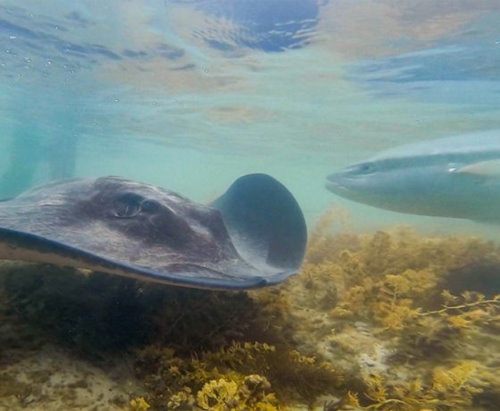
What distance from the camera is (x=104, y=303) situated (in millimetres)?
3318

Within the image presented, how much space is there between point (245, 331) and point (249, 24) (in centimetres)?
1178

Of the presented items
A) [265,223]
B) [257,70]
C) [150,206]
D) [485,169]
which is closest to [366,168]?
[485,169]

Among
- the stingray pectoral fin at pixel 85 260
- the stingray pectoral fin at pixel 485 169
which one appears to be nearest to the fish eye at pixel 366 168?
the stingray pectoral fin at pixel 485 169

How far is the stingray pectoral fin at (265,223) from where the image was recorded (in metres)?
3.75

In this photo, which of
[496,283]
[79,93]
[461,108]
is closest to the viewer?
[496,283]

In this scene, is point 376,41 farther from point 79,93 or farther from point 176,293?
point 79,93

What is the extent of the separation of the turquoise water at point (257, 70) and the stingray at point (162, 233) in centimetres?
804

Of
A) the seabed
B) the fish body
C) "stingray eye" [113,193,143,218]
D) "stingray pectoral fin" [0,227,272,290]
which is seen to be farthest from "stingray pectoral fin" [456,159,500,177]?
"stingray eye" [113,193,143,218]

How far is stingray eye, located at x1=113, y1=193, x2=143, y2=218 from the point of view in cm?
356

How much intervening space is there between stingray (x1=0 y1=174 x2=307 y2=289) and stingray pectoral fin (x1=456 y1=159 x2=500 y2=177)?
143 inches

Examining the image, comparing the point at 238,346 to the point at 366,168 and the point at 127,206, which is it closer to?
the point at 127,206

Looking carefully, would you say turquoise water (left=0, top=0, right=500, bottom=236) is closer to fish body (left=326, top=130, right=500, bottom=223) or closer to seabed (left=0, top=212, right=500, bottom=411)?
fish body (left=326, top=130, right=500, bottom=223)

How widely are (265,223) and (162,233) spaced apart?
1431 mm

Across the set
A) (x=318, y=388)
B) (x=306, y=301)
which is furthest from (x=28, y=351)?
(x=306, y=301)
